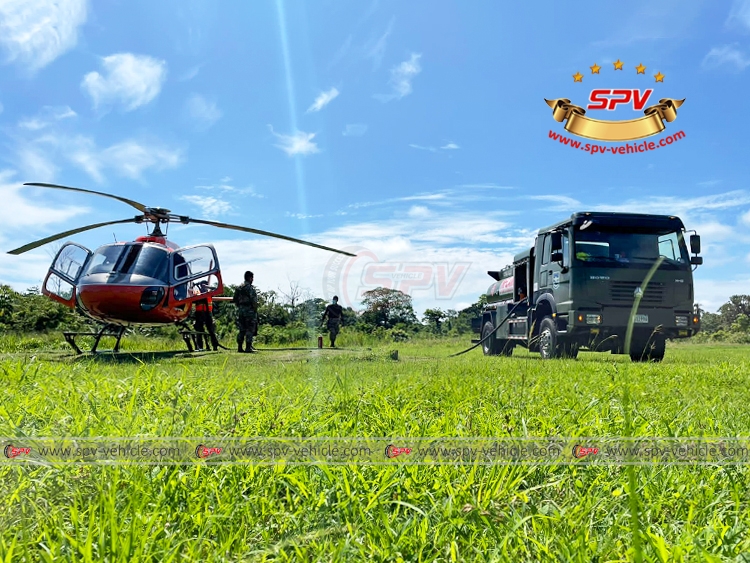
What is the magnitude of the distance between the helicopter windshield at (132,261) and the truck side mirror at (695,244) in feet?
32.0

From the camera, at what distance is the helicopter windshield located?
967 centimetres

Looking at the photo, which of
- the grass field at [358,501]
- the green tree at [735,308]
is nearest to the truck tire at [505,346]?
the grass field at [358,501]

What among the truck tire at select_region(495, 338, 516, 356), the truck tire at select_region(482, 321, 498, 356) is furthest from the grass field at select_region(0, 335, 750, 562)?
the truck tire at select_region(482, 321, 498, 356)

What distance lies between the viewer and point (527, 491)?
5.54ft

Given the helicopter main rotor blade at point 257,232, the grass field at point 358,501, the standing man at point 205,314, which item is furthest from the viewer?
the standing man at point 205,314

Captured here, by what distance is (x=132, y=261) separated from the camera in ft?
32.1

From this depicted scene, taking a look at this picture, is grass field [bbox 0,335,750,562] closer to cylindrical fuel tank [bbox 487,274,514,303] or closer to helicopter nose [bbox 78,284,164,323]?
helicopter nose [bbox 78,284,164,323]

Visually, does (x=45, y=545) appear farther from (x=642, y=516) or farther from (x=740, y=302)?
(x=740, y=302)

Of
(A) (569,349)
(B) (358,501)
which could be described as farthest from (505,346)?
(B) (358,501)

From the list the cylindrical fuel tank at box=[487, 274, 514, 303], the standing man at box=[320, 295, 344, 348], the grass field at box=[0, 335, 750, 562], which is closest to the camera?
the grass field at box=[0, 335, 750, 562]

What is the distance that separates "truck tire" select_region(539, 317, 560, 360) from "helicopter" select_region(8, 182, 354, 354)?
4629 mm

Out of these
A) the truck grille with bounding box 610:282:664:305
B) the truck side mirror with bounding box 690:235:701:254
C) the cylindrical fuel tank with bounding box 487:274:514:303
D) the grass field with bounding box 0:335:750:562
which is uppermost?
the truck side mirror with bounding box 690:235:701:254

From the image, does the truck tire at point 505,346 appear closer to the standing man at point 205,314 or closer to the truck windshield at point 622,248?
the truck windshield at point 622,248

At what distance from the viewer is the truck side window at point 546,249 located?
9961mm
